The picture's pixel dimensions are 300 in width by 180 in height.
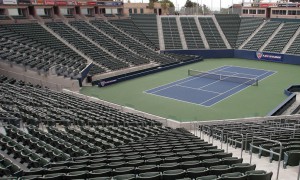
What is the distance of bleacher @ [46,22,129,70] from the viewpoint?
41.7m

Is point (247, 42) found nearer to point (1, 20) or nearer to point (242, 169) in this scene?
point (1, 20)

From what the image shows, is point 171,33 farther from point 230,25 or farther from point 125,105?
point 125,105

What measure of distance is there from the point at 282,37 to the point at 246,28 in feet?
27.1

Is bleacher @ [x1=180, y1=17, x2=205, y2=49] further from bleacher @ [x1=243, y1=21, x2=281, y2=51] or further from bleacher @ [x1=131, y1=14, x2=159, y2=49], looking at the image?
bleacher @ [x1=243, y1=21, x2=281, y2=51]

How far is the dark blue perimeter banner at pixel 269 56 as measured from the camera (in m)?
46.1

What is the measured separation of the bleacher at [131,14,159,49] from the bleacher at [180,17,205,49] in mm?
5663

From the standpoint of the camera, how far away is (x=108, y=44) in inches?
1879

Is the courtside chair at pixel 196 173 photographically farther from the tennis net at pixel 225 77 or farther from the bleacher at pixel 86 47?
the bleacher at pixel 86 47

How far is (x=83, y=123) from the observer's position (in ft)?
56.9

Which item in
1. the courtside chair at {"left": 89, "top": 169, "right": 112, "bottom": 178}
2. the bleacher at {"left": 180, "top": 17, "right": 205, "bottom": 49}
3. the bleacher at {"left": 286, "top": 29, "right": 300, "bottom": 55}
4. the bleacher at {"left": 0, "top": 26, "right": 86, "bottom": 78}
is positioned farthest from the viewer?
the bleacher at {"left": 180, "top": 17, "right": 205, "bottom": 49}

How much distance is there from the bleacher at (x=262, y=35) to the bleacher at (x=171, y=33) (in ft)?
40.0

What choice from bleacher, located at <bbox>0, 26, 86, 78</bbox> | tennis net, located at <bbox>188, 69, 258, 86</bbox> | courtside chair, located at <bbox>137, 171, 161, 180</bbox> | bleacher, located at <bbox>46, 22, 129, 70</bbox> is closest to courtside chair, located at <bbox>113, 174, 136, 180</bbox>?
courtside chair, located at <bbox>137, 171, 161, 180</bbox>

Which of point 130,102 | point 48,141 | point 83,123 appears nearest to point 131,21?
point 130,102

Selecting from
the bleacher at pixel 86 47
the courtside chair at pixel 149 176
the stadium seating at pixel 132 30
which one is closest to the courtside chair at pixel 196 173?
the courtside chair at pixel 149 176
